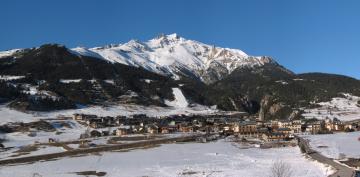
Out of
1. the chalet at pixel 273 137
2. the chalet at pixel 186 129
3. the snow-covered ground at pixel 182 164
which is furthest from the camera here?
the chalet at pixel 186 129

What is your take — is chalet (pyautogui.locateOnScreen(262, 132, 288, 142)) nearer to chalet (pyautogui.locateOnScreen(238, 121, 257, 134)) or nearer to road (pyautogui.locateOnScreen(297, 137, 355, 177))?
chalet (pyautogui.locateOnScreen(238, 121, 257, 134))

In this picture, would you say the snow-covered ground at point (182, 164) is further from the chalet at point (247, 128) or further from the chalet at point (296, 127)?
the chalet at point (296, 127)

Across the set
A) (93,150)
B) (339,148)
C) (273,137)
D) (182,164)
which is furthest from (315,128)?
(182,164)

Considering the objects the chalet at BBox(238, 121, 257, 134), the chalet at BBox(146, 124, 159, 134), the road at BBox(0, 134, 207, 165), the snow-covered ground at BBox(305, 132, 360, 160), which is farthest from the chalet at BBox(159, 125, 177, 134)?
the snow-covered ground at BBox(305, 132, 360, 160)

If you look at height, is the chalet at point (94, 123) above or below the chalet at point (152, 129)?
above

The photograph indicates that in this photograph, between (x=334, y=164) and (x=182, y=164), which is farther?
(x=182, y=164)

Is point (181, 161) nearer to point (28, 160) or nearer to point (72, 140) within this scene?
point (28, 160)

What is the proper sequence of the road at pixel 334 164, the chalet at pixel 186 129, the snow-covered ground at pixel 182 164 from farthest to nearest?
1. the chalet at pixel 186 129
2. the snow-covered ground at pixel 182 164
3. the road at pixel 334 164

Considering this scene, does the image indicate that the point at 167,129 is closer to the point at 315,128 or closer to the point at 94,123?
the point at 94,123

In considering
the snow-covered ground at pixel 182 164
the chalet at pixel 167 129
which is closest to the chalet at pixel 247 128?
the chalet at pixel 167 129

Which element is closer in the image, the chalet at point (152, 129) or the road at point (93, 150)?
the road at point (93, 150)
